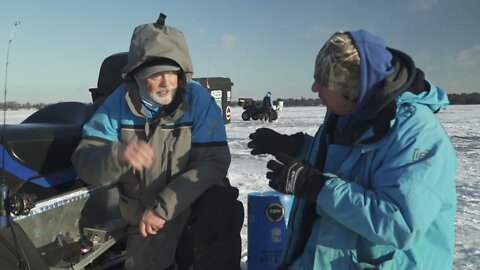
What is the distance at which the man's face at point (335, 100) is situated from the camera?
1903 millimetres

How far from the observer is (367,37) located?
181 cm

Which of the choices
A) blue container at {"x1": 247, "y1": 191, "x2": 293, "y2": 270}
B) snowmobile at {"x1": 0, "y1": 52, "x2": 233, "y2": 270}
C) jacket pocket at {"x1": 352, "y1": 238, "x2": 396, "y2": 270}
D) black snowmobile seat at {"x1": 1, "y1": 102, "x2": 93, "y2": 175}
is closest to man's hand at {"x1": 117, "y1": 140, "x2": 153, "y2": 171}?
snowmobile at {"x1": 0, "y1": 52, "x2": 233, "y2": 270}

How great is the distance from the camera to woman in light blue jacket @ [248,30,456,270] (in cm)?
165

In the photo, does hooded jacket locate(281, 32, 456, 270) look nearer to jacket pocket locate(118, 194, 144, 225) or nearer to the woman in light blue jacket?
the woman in light blue jacket

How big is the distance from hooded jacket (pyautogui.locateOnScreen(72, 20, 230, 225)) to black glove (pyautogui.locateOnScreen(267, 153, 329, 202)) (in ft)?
1.96

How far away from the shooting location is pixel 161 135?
2.48 meters

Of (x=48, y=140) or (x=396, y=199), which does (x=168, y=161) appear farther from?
(x=396, y=199)

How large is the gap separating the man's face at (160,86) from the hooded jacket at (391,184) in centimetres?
96

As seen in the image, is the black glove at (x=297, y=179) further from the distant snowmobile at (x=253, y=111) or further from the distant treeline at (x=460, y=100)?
the distant treeline at (x=460, y=100)

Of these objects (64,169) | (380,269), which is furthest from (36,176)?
(380,269)

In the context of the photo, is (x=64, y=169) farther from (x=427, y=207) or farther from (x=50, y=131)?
(x=427, y=207)

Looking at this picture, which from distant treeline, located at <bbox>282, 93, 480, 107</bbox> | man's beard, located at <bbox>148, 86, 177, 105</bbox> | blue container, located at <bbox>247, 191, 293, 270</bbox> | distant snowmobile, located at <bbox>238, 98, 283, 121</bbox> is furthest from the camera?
distant treeline, located at <bbox>282, 93, 480, 107</bbox>

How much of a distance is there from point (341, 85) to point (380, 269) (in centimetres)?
73

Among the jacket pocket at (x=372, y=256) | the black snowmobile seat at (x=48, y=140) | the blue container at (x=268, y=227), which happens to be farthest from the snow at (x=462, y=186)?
the jacket pocket at (x=372, y=256)
